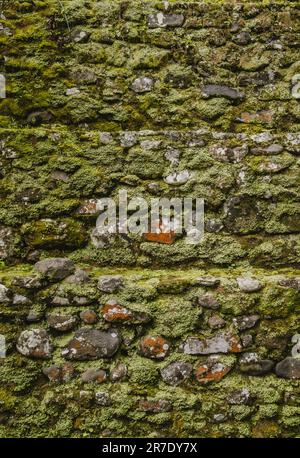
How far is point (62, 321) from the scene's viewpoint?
2250 mm

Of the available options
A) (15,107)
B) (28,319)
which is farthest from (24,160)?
(28,319)

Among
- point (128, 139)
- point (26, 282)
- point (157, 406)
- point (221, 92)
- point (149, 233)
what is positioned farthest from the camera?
point (221, 92)

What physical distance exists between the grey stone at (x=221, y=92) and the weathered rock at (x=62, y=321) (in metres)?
1.63

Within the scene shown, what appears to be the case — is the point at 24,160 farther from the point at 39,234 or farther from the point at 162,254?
the point at 162,254

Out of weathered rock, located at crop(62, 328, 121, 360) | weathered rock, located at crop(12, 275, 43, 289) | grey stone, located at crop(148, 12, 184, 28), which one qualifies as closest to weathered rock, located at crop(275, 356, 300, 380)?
weathered rock, located at crop(62, 328, 121, 360)

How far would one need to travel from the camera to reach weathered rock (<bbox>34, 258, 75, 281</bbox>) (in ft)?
7.62

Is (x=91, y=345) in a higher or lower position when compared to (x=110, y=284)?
lower

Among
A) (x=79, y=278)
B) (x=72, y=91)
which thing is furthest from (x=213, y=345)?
(x=72, y=91)

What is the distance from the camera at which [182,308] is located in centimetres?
227

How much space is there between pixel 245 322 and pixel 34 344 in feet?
3.74

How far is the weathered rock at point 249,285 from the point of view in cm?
229

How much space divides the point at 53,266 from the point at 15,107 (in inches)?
42.2

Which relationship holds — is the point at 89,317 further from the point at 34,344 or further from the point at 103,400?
the point at 103,400

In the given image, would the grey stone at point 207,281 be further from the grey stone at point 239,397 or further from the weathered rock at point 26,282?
the weathered rock at point 26,282
